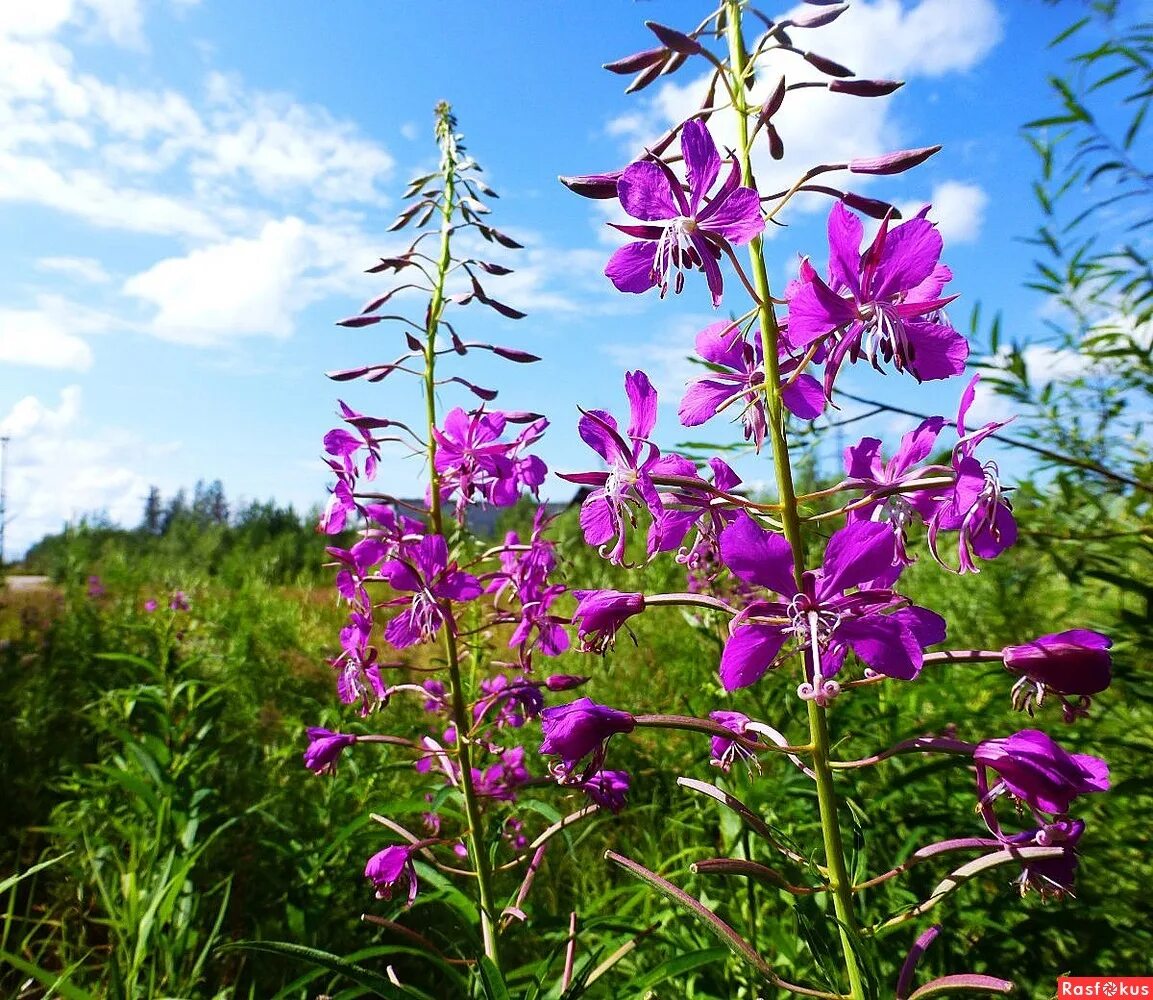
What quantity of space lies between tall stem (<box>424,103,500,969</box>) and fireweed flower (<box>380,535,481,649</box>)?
49mm

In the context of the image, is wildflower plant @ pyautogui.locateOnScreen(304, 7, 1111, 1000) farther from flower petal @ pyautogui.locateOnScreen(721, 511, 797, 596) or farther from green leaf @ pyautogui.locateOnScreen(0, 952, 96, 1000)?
green leaf @ pyautogui.locateOnScreen(0, 952, 96, 1000)

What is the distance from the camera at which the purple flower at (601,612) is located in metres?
1.29

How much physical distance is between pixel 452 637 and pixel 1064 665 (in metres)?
1.56

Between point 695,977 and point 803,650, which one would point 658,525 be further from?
point 695,977

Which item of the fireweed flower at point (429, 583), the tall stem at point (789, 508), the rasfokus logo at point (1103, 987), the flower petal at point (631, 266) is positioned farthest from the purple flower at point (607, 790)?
the flower petal at point (631, 266)

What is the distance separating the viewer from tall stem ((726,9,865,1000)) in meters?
1.17

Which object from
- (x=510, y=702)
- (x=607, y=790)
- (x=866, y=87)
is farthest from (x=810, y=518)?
(x=510, y=702)

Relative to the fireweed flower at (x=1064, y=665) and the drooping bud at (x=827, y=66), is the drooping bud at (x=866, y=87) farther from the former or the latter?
the fireweed flower at (x=1064, y=665)

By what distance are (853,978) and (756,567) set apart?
2.14ft

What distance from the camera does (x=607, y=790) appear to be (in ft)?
6.45

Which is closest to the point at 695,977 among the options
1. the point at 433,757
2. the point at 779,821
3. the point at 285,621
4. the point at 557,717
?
the point at 779,821

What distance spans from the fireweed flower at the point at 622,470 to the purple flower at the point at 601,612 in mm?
69

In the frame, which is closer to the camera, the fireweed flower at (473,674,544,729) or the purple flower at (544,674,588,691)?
the purple flower at (544,674,588,691)

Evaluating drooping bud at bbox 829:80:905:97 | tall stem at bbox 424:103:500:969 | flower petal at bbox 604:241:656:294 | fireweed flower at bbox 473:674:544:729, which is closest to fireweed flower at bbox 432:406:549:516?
tall stem at bbox 424:103:500:969
